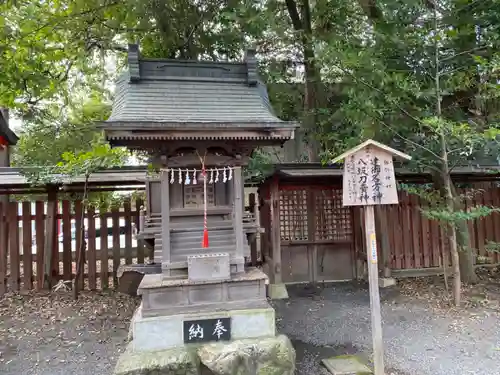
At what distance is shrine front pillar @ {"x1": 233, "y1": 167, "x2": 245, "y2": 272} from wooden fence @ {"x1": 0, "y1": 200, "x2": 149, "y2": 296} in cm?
345

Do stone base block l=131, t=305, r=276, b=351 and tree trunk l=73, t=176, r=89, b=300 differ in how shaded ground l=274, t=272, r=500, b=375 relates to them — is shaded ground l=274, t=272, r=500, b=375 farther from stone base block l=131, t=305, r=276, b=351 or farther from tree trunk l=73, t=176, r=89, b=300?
tree trunk l=73, t=176, r=89, b=300

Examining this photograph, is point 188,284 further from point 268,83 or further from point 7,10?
point 7,10

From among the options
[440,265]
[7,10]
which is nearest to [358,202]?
[440,265]

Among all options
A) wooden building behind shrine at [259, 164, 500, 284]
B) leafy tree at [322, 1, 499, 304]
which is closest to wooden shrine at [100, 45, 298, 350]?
leafy tree at [322, 1, 499, 304]

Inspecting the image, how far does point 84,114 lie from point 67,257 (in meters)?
4.26

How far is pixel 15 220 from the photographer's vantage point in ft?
23.7

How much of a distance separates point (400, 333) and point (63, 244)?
7.11 meters

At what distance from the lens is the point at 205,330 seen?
432cm

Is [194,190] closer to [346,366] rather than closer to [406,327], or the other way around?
[346,366]

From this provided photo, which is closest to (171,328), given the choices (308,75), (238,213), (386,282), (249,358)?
(249,358)

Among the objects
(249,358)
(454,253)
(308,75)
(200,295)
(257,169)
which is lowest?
(249,358)

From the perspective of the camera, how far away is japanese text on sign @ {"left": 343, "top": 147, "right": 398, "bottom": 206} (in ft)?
13.7

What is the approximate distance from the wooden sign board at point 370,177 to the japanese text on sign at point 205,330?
2.27 m

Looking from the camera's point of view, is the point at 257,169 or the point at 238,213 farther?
the point at 257,169
